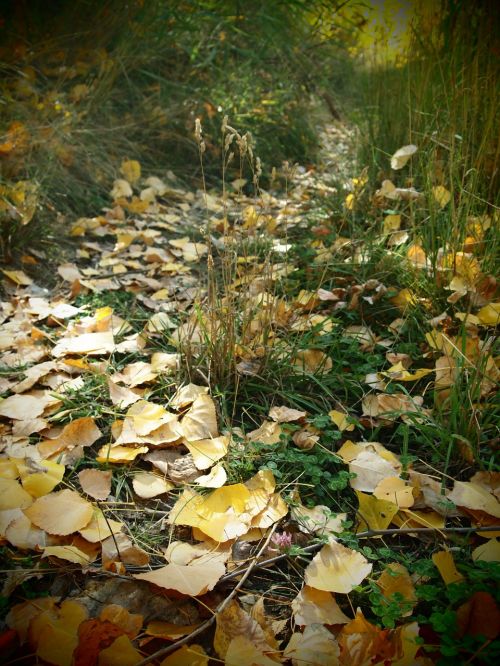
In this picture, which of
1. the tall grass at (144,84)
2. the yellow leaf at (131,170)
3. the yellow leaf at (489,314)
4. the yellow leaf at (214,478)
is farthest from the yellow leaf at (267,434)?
the yellow leaf at (131,170)

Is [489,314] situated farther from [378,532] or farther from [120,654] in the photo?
[120,654]

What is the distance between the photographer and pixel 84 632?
89cm

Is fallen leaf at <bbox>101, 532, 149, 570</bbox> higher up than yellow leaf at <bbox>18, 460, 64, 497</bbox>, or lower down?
lower down

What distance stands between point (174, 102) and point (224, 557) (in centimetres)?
316

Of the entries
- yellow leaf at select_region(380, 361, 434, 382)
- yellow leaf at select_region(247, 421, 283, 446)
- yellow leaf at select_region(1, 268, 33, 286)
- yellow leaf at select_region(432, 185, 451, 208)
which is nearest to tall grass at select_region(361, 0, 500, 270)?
yellow leaf at select_region(432, 185, 451, 208)

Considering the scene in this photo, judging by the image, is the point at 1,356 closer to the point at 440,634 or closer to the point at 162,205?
the point at 440,634

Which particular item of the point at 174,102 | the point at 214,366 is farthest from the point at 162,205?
the point at 214,366

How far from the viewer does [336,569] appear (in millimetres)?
1007

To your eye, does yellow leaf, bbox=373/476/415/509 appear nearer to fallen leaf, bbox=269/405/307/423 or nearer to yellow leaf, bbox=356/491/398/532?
yellow leaf, bbox=356/491/398/532

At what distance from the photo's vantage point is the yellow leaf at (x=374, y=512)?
3.63 ft

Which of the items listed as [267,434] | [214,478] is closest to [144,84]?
[267,434]

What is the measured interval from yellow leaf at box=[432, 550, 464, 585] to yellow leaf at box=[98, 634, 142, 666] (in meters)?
0.56

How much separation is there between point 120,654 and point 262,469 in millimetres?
483

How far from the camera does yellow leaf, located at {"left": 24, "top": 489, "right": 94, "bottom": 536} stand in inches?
42.6
